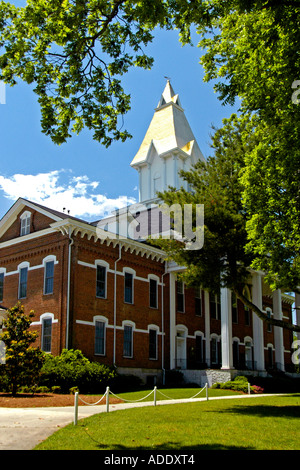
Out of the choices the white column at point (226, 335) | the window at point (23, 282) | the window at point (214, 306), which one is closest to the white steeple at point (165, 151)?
the window at point (214, 306)

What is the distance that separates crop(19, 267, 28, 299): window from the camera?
29.9 metres

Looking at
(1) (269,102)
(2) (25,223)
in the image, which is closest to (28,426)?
(1) (269,102)

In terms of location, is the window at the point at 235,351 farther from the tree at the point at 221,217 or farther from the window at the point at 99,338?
the tree at the point at 221,217

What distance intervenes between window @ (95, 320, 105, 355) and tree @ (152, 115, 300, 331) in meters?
8.69

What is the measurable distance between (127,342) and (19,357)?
33.8 feet

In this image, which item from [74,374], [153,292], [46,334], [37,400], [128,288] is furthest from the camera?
[153,292]

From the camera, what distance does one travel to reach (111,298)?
29.2 m

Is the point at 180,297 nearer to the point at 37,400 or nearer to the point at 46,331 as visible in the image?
the point at 46,331

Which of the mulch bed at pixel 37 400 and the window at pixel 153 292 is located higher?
the window at pixel 153 292

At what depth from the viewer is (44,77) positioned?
1100cm

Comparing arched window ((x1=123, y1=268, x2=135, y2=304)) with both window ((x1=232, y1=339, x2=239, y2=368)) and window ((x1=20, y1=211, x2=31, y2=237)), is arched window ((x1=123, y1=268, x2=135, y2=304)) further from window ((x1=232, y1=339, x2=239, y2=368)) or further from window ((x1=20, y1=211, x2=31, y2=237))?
window ((x1=232, y1=339, x2=239, y2=368))

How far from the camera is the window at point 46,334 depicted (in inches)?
1070

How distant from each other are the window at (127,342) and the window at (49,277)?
17.8 feet

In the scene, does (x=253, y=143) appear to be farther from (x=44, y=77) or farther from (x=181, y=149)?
(x=181, y=149)
